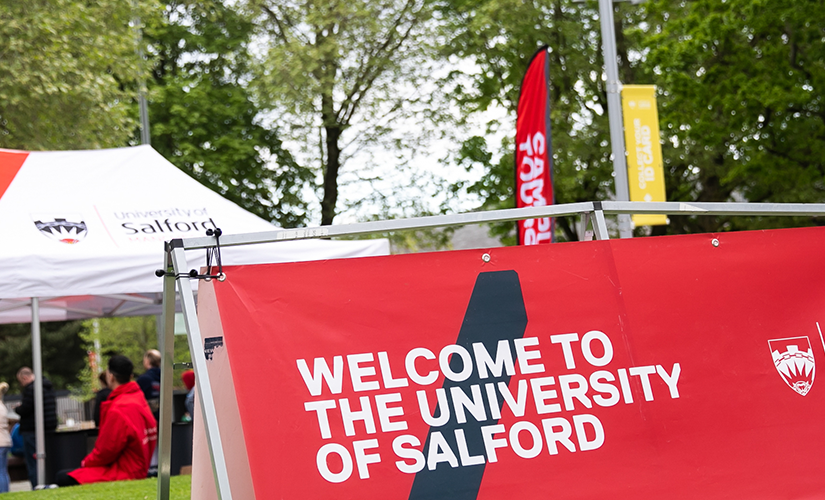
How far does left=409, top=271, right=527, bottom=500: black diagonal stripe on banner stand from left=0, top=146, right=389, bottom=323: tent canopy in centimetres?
403

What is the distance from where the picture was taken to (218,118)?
22641mm

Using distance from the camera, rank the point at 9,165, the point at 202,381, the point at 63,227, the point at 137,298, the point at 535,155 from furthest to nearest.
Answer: the point at 137,298
the point at 535,155
the point at 9,165
the point at 63,227
the point at 202,381

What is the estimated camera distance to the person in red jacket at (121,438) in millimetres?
7660

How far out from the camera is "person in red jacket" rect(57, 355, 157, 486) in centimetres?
766

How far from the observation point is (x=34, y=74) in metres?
13.8

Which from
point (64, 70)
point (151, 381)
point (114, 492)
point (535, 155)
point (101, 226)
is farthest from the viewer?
point (64, 70)

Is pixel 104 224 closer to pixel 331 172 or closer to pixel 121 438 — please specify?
pixel 121 438

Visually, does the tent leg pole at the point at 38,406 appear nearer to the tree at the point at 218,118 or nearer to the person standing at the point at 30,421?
the person standing at the point at 30,421

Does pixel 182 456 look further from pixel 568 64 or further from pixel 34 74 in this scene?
pixel 568 64

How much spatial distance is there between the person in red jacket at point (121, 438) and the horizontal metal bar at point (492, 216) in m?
4.53

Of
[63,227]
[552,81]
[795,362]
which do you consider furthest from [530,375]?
[552,81]

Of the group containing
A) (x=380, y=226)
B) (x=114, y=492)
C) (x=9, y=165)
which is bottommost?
(x=114, y=492)

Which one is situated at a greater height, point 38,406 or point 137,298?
point 137,298

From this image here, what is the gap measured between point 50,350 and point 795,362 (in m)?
39.7
